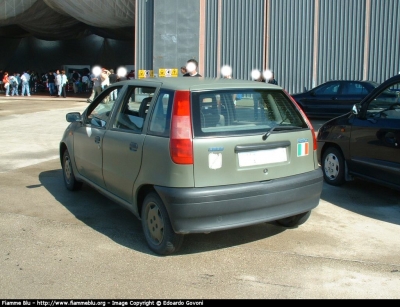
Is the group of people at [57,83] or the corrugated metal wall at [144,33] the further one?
the group of people at [57,83]

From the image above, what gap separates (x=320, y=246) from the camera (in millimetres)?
4809

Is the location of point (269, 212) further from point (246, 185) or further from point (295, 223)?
point (295, 223)

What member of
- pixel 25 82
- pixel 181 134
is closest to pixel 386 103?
pixel 181 134

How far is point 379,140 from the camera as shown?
6191mm

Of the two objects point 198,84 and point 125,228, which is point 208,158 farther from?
point 125,228

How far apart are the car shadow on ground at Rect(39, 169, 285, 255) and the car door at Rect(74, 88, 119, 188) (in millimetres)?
382

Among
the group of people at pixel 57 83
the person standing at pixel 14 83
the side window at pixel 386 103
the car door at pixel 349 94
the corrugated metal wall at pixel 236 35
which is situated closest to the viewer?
the side window at pixel 386 103

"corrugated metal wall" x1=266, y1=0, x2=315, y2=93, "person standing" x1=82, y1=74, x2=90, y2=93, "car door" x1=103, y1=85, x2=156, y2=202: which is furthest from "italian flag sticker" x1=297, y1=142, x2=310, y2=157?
"person standing" x1=82, y1=74, x2=90, y2=93

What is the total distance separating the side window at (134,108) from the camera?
493 cm

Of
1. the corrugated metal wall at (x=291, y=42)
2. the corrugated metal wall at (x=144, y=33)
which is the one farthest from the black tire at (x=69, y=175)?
the corrugated metal wall at (x=144, y=33)

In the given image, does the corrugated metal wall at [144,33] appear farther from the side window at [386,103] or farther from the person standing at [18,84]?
the side window at [386,103]

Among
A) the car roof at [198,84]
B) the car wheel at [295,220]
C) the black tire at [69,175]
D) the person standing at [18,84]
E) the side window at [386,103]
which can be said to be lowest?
the car wheel at [295,220]

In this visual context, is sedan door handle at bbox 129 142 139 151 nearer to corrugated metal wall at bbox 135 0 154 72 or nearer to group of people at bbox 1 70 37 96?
corrugated metal wall at bbox 135 0 154 72

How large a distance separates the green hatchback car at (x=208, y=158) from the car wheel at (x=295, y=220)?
0.6 inches
